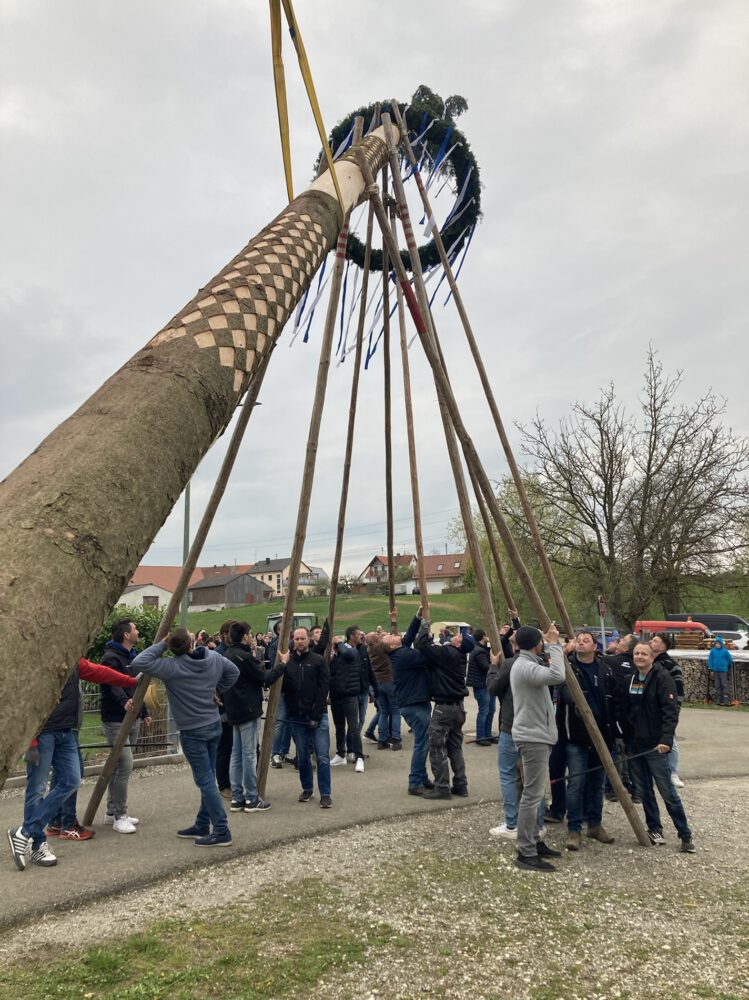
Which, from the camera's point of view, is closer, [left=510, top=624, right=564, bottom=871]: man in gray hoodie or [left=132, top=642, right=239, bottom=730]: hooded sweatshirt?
[left=510, top=624, right=564, bottom=871]: man in gray hoodie

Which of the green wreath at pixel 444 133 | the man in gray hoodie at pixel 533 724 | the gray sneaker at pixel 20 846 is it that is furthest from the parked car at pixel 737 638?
the gray sneaker at pixel 20 846

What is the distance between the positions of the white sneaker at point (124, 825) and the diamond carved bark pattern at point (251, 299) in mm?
4695

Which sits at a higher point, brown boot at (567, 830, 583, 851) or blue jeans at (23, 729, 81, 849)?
blue jeans at (23, 729, 81, 849)

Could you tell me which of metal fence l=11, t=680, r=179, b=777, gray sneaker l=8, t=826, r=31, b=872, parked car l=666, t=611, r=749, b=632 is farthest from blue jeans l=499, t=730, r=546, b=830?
parked car l=666, t=611, r=749, b=632

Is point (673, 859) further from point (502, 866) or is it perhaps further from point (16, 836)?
point (16, 836)

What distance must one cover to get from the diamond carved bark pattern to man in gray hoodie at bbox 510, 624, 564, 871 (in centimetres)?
320

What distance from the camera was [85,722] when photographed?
455 inches

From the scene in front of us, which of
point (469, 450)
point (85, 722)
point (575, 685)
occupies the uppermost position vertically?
point (469, 450)

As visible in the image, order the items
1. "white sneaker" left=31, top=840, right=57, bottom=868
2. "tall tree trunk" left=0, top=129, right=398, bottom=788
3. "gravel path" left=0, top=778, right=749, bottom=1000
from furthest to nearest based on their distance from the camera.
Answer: "white sneaker" left=31, top=840, right=57, bottom=868 → "gravel path" left=0, top=778, right=749, bottom=1000 → "tall tree trunk" left=0, top=129, right=398, bottom=788

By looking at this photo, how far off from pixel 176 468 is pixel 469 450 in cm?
510

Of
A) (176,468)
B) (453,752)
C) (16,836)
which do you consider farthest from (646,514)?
(176,468)

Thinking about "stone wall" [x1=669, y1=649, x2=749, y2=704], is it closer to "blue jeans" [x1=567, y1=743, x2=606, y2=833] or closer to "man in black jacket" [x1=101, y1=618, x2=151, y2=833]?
"blue jeans" [x1=567, y1=743, x2=606, y2=833]

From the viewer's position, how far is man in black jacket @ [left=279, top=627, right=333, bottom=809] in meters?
6.46

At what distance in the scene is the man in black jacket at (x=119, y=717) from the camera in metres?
5.77
